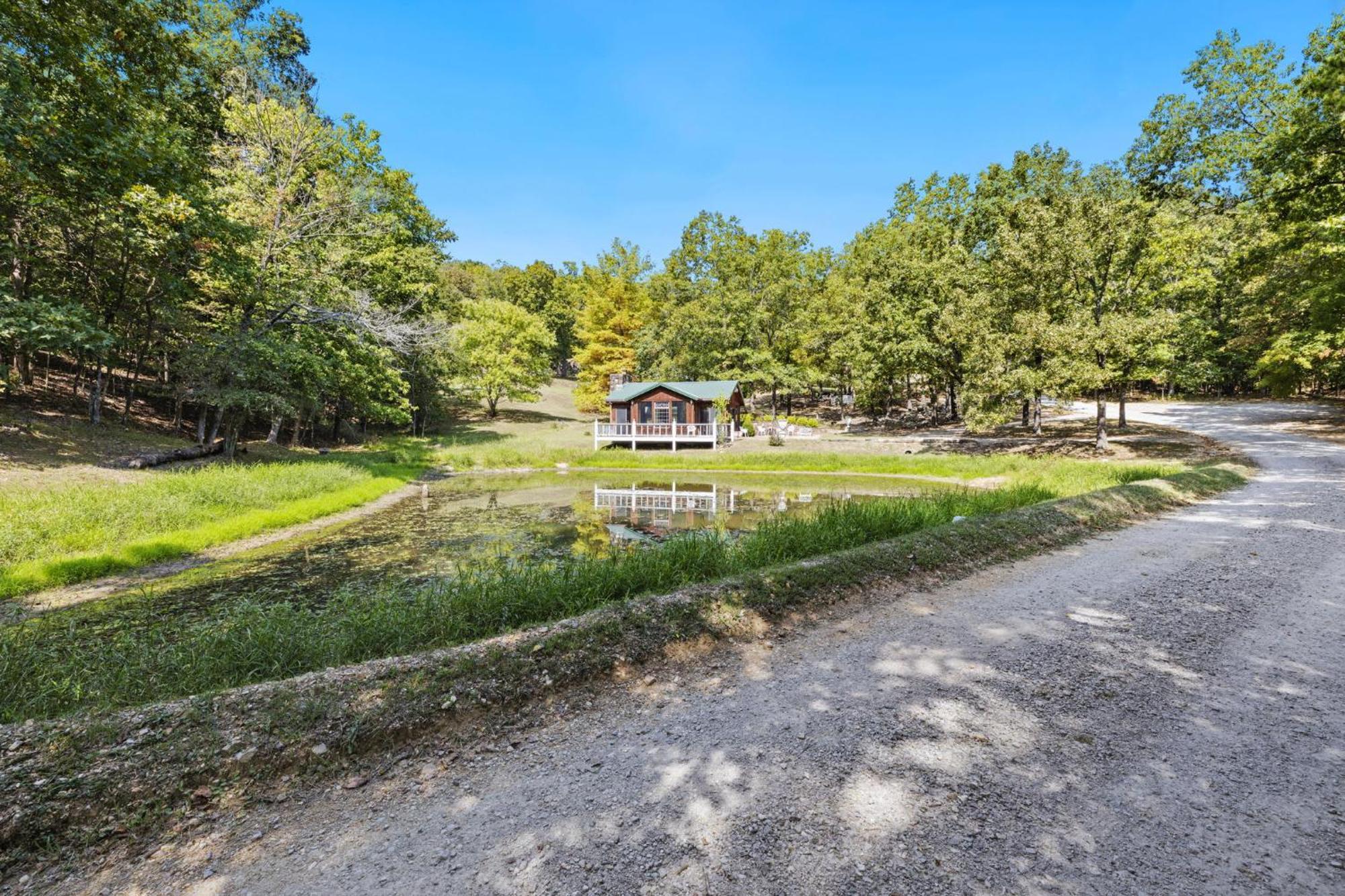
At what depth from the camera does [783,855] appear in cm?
245

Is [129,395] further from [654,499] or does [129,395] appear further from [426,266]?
[654,499]

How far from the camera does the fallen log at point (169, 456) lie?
13781 mm

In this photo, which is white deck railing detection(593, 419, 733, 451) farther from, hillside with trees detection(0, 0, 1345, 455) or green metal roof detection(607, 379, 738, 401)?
hillside with trees detection(0, 0, 1345, 455)

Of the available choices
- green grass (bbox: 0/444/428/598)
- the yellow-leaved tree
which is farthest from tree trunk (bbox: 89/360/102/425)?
the yellow-leaved tree

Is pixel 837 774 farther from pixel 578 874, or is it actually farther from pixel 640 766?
pixel 578 874

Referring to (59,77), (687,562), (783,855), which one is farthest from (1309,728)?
(59,77)

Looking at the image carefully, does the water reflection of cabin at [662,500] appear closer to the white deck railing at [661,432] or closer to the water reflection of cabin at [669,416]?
the white deck railing at [661,432]

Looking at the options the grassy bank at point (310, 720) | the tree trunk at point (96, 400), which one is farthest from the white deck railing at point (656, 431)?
the grassy bank at point (310, 720)

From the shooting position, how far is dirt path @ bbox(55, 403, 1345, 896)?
7.76ft

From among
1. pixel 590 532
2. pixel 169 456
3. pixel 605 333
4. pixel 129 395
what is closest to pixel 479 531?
pixel 590 532

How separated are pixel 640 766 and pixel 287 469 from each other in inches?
673

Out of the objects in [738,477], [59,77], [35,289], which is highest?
[59,77]

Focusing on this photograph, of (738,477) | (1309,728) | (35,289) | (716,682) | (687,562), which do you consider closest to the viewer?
(1309,728)

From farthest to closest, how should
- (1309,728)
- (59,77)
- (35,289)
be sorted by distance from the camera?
1. (35,289)
2. (59,77)
3. (1309,728)
